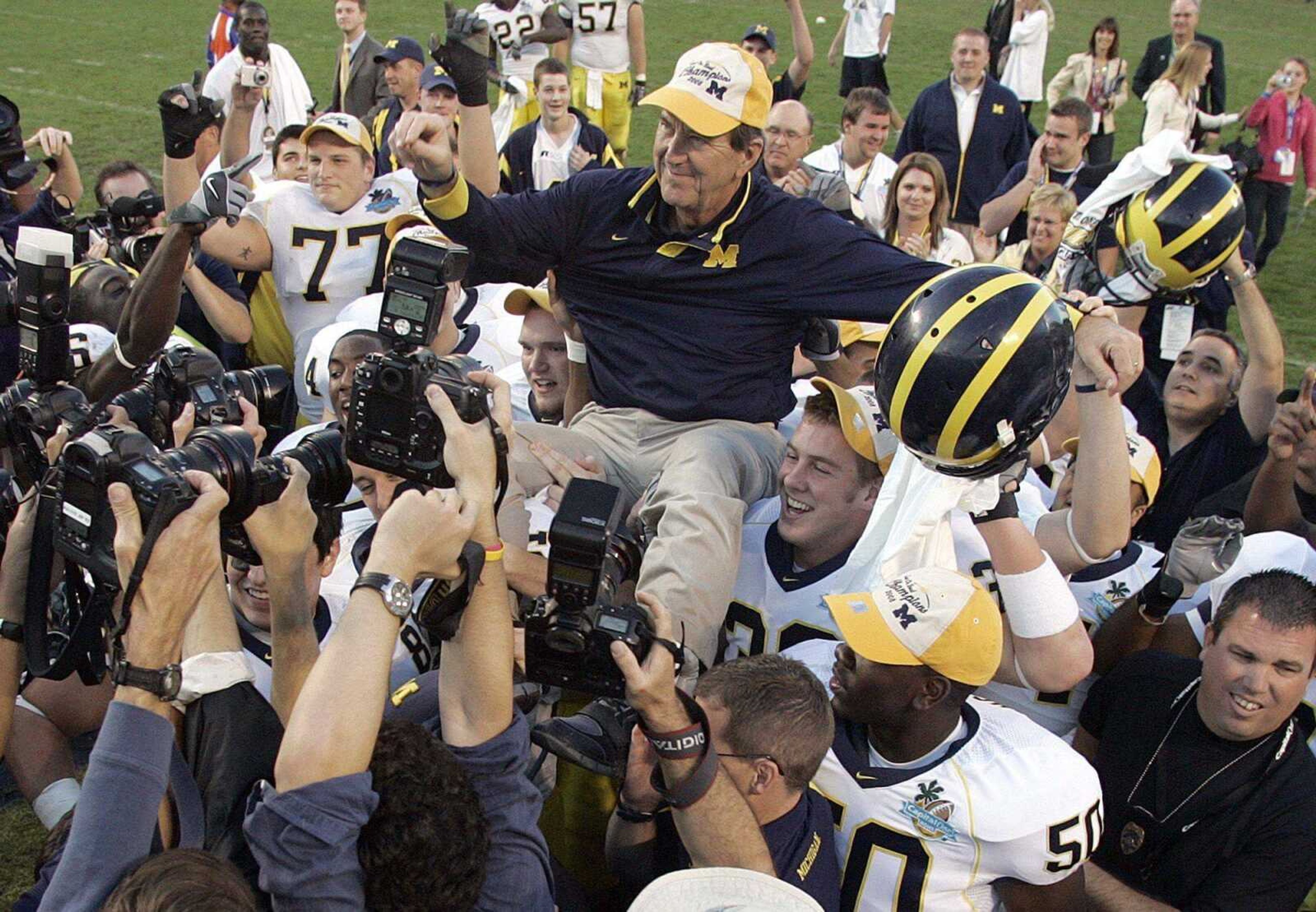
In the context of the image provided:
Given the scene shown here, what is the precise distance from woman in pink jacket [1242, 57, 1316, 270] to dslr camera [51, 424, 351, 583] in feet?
32.3

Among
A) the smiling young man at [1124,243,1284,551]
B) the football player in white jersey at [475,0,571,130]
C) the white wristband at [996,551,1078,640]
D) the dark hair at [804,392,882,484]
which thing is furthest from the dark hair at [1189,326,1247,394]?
the football player in white jersey at [475,0,571,130]

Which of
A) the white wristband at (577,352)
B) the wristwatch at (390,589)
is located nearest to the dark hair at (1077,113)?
the white wristband at (577,352)

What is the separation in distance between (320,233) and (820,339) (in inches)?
104

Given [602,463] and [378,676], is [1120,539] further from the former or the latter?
[378,676]

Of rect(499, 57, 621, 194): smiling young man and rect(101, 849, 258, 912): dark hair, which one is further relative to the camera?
rect(499, 57, 621, 194): smiling young man

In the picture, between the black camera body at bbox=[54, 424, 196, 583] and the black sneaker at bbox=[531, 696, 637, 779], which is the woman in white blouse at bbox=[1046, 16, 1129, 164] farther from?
the black camera body at bbox=[54, 424, 196, 583]

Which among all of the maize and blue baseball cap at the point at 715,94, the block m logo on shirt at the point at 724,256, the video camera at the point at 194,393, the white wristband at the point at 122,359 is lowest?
the white wristband at the point at 122,359

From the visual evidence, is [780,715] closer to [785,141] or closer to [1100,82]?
[785,141]

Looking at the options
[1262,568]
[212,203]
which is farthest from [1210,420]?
[212,203]

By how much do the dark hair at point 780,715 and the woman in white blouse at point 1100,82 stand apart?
9654mm

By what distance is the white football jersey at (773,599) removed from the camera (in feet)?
12.3

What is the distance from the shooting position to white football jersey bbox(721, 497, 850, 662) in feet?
12.3

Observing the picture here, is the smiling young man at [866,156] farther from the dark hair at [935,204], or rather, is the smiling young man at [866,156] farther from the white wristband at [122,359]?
the white wristband at [122,359]

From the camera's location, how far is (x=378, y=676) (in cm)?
231
